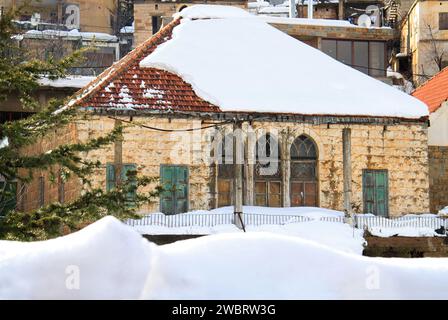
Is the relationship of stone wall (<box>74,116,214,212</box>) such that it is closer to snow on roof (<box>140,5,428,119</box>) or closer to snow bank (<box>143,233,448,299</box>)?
snow on roof (<box>140,5,428,119</box>)

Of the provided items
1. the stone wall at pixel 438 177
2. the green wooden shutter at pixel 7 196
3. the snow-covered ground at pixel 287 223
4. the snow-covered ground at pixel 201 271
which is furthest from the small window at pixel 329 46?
the snow-covered ground at pixel 201 271

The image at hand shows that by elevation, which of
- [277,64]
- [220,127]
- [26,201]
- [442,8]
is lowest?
[26,201]

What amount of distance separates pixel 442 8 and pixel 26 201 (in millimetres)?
24155

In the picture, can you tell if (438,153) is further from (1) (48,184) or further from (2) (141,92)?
(1) (48,184)

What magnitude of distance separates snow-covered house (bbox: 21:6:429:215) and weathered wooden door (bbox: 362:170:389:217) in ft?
0.09

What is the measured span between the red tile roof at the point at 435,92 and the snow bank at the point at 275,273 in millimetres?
23123

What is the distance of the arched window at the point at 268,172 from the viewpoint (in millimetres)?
22719

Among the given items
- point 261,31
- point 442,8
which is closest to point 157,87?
point 261,31

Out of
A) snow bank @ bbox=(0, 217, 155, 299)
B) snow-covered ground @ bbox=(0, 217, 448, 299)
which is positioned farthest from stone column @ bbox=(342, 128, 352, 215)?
snow bank @ bbox=(0, 217, 155, 299)

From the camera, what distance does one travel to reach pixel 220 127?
22141mm

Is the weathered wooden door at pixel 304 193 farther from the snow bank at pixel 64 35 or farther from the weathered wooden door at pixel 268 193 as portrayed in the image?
the snow bank at pixel 64 35

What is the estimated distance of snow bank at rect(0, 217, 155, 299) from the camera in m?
4.29
